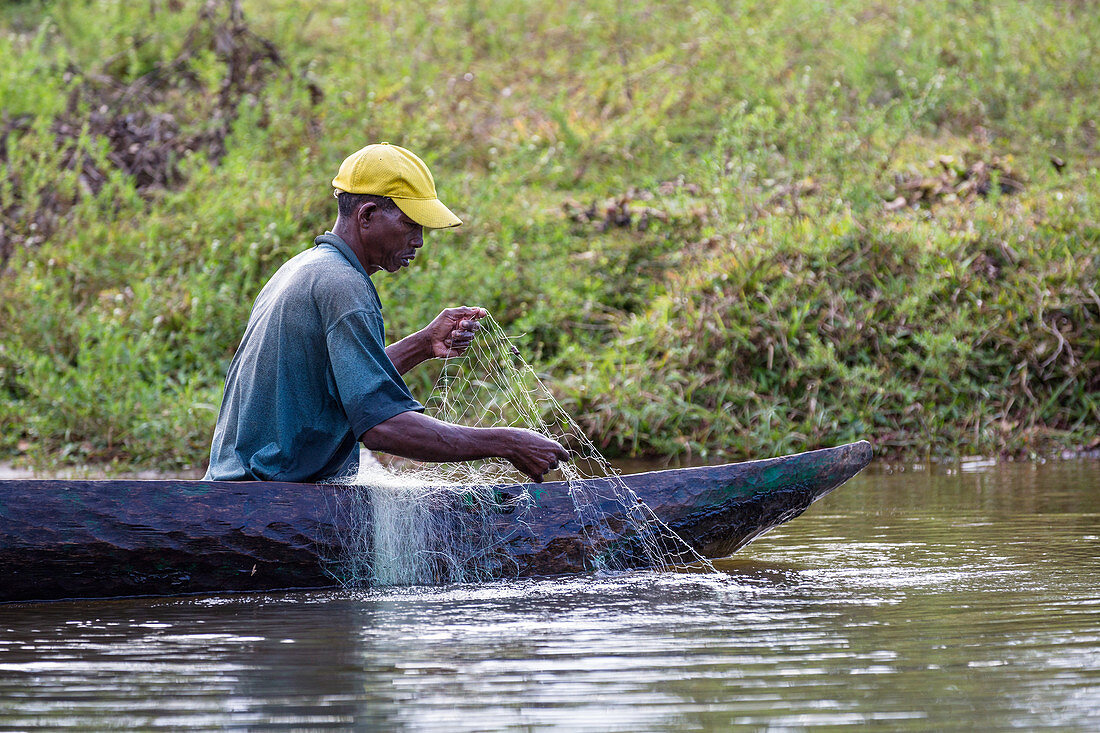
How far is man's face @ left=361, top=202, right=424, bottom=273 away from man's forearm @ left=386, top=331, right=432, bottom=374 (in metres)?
0.34

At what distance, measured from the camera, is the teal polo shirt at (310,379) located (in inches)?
156

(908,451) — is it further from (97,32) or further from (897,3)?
(97,32)

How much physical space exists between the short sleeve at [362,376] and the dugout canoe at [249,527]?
36 centimetres

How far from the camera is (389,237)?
432 cm

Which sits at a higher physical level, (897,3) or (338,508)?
(897,3)

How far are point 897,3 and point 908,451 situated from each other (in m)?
6.84

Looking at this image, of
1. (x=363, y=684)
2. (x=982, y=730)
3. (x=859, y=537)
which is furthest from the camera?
(x=859, y=537)

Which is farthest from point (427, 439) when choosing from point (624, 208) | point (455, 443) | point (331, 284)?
point (624, 208)

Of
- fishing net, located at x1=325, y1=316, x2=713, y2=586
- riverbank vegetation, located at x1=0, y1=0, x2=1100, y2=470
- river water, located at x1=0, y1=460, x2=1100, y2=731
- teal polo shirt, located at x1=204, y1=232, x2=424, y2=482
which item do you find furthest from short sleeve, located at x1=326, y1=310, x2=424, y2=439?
riverbank vegetation, located at x1=0, y1=0, x2=1100, y2=470

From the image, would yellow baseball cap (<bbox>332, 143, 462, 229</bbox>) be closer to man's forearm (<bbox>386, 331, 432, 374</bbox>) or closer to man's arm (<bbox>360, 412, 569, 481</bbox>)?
man's forearm (<bbox>386, 331, 432, 374</bbox>)

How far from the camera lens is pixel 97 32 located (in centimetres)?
1312

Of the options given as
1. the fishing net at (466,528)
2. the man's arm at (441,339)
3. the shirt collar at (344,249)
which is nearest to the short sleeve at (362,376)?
the shirt collar at (344,249)

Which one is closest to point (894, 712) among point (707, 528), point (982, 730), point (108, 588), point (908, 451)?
point (982, 730)

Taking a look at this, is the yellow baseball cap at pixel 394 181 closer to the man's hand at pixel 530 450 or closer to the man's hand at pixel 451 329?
the man's hand at pixel 451 329
